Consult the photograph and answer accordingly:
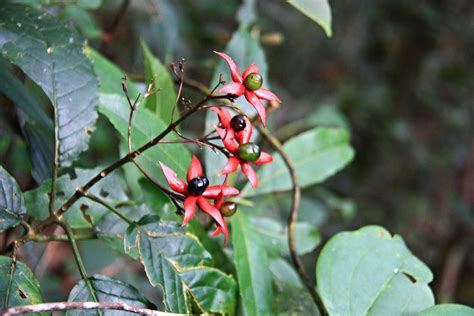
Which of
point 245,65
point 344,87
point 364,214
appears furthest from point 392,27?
point 245,65

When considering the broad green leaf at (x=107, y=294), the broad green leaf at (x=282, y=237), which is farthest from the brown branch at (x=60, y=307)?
the broad green leaf at (x=282, y=237)

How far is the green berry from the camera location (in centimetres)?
66

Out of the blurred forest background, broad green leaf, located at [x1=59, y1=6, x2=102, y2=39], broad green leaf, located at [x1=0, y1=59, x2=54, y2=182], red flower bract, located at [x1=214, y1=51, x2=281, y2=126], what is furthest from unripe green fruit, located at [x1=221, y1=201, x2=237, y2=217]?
the blurred forest background

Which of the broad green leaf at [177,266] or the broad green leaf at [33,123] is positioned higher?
the broad green leaf at [33,123]

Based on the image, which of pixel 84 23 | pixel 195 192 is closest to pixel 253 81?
pixel 195 192

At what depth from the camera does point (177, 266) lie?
733mm

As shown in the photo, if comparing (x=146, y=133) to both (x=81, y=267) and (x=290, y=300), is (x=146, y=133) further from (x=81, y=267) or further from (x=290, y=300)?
(x=290, y=300)

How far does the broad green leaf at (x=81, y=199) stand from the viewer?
79 cm

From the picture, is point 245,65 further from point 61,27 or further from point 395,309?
point 395,309

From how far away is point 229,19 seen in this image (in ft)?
8.82

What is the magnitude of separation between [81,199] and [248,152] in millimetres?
305

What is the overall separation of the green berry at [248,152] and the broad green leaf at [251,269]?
236 millimetres

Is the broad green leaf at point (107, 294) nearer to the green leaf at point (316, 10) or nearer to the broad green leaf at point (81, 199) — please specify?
the broad green leaf at point (81, 199)

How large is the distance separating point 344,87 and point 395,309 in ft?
7.17
